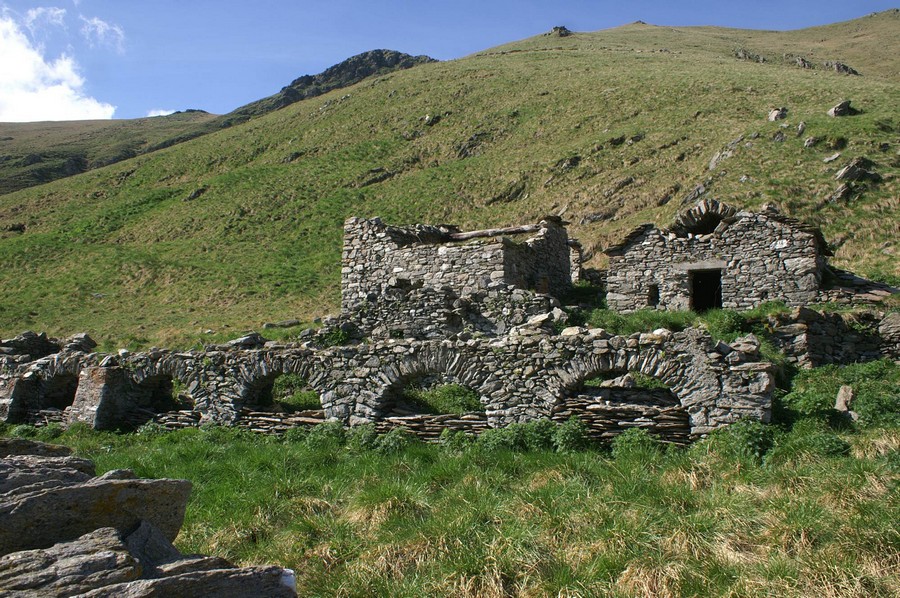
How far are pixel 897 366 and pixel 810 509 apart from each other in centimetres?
857

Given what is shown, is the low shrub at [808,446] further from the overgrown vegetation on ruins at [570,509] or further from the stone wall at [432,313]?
the stone wall at [432,313]

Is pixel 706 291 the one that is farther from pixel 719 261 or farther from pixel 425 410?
pixel 425 410

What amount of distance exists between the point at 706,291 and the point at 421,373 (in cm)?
1370

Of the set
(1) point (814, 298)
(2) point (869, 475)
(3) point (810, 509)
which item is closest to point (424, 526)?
(3) point (810, 509)

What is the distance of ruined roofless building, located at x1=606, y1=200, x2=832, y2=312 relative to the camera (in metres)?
18.7

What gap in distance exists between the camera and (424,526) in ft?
24.7

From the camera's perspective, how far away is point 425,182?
171ft

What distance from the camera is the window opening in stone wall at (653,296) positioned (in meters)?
20.5

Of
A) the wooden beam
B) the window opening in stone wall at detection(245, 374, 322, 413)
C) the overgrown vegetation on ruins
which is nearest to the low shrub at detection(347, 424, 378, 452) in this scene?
the overgrown vegetation on ruins

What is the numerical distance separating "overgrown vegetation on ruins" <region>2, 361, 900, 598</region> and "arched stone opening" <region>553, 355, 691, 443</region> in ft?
1.52

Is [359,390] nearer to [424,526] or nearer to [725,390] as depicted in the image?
[424,526]

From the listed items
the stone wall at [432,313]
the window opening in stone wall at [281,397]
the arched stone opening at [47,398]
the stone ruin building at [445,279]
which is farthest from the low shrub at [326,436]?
the arched stone opening at [47,398]

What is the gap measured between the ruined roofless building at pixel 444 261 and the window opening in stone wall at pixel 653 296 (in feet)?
10.8

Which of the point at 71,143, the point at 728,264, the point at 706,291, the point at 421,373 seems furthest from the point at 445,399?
the point at 71,143
